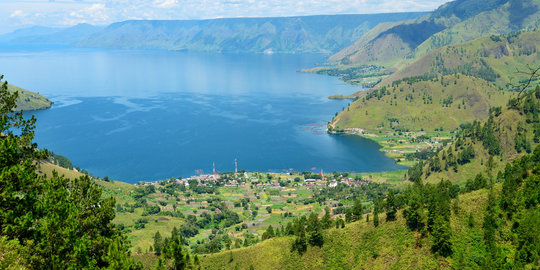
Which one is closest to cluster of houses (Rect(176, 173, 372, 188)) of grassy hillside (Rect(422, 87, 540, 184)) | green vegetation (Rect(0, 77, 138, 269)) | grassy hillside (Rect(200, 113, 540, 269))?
grassy hillside (Rect(422, 87, 540, 184))

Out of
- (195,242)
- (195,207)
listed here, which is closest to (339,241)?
(195,242)

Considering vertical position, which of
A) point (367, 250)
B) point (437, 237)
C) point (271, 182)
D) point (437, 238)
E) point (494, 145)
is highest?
point (437, 237)

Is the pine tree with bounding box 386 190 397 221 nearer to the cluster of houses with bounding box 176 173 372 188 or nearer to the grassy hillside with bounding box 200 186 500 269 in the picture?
the grassy hillside with bounding box 200 186 500 269

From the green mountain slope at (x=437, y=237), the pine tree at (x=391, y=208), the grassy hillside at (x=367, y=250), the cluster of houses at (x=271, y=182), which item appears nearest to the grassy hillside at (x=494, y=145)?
the cluster of houses at (x=271, y=182)

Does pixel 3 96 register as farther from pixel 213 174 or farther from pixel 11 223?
pixel 213 174

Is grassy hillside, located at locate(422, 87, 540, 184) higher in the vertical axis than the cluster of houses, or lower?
higher

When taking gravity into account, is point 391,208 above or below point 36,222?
below

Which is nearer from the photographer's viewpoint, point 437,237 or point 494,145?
point 437,237

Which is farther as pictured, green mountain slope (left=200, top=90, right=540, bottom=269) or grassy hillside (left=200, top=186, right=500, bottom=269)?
grassy hillside (left=200, top=186, right=500, bottom=269)

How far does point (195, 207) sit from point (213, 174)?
103ft

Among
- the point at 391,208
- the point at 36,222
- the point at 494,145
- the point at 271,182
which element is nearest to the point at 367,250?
the point at 391,208

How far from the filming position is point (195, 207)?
156625 millimetres

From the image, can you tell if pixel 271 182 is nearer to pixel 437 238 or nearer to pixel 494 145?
pixel 494 145

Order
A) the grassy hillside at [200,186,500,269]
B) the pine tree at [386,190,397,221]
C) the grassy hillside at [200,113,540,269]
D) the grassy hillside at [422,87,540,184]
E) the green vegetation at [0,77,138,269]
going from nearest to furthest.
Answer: the green vegetation at [0,77,138,269] < the grassy hillside at [200,113,540,269] < the grassy hillside at [200,186,500,269] < the pine tree at [386,190,397,221] < the grassy hillside at [422,87,540,184]
